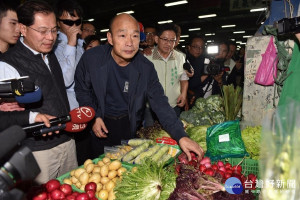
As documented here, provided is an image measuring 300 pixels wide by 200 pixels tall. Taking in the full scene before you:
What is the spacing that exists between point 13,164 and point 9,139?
2.8 inches

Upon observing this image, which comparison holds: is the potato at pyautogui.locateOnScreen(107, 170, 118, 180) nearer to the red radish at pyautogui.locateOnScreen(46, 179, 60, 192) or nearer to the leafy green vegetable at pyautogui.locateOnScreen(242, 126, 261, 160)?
the red radish at pyautogui.locateOnScreen(46, 179, 60, 192)

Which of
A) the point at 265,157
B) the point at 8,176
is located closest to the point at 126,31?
the point at 265,157

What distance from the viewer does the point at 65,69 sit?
8.61ft

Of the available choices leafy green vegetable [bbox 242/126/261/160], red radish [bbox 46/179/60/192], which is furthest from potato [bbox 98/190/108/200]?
leafy green vegetable [bbox 242/126/261/160]

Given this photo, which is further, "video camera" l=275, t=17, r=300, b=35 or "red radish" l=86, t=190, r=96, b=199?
"video camera" l=275, t=17, r=300, b=35

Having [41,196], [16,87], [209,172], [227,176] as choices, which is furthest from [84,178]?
[227,176]

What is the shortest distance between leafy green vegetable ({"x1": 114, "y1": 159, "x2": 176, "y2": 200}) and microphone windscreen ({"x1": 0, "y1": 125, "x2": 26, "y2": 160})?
1165mm

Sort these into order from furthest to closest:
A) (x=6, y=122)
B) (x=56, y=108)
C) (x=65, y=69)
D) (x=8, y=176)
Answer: (x=65, y=69), (x=56, y=108), (x=6, y=122), (x=8, y=176)

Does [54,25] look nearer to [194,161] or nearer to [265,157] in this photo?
[194,161]

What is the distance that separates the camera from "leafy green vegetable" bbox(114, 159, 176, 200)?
5.30ft

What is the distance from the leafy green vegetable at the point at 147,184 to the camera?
5.30 feet

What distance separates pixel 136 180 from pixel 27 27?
1683 millimetres

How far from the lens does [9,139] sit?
2.02ft

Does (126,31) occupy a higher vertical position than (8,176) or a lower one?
higher
